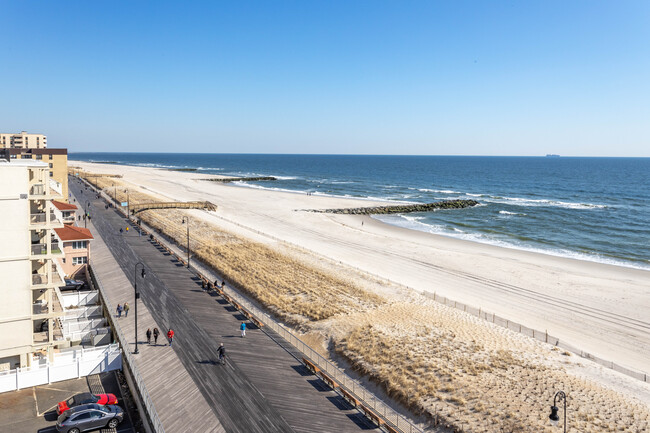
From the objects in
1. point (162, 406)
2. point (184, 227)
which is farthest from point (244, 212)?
point (162, 406)

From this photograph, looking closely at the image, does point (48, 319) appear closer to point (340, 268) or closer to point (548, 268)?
point (340, 268)

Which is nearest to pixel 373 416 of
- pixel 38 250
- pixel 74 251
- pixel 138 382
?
pixel 138 382

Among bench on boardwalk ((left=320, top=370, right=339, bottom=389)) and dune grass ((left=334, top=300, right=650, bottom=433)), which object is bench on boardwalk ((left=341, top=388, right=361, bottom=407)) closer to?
bench on boardwalk ((left=320, top=370, right=339, bottom=389))

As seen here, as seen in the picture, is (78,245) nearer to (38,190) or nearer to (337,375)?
(38,190)


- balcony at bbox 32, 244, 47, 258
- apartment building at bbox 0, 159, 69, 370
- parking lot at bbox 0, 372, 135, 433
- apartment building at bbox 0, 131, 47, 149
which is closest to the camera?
parking lot at bbox 0, 372, 135, 433

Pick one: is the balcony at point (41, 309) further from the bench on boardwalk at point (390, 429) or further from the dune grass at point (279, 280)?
the bench on boardwalk at point (390, 429)

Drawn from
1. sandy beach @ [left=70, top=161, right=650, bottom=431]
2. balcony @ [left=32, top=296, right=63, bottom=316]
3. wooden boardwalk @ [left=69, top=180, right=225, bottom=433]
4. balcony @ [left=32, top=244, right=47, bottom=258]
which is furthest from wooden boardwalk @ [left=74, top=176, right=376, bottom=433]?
balcony @ [left=32, top=244, right=47, bottom=258]
